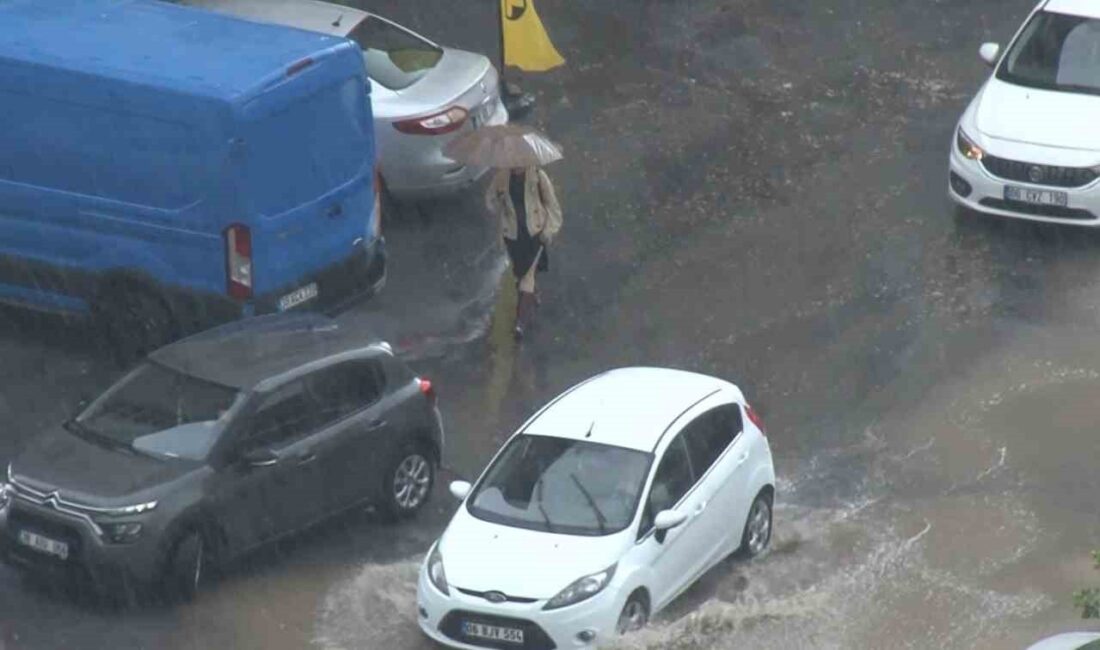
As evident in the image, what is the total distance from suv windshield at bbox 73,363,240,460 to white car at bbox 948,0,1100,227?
796cm

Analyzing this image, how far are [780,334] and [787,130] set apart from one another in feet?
14.6

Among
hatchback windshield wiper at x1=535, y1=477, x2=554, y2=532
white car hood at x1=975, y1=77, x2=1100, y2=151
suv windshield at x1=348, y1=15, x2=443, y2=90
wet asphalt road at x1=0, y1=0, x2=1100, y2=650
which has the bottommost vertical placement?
wet asphalt road at x1=0, y1=0, x2=1100, y2=650

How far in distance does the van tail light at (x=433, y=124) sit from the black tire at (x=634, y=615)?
6.82m

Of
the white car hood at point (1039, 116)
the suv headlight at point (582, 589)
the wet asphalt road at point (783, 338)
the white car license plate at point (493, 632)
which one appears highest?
the suv headlight at point (582, 589)

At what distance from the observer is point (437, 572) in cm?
1302

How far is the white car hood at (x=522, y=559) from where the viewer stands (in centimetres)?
1274

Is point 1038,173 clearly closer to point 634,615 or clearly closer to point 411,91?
point 411,91

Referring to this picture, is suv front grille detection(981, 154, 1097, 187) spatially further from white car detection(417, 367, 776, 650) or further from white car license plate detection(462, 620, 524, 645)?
white car license plate detection(462, 620, 524, 645)

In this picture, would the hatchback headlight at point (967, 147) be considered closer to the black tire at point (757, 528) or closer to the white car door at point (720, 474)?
the black tire at point (757, 528)

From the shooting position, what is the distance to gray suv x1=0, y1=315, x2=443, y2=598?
13.2 m

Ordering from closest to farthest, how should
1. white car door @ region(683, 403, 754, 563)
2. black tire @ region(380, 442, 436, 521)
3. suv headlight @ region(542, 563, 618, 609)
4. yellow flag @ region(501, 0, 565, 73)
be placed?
suv headlight @ region(542, 563, 618, 609) → white car door @ region(683, 403, 754, 563) → black tire @ region(380, 442, 436, 521) → yellow flag @ region(501, 0, 565, 73)

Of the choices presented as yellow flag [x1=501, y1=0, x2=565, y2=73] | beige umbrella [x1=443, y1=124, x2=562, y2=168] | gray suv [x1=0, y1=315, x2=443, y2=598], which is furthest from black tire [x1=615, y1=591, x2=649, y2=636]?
yellow flag [x1=501, y1=0, x2=565, y2=73]

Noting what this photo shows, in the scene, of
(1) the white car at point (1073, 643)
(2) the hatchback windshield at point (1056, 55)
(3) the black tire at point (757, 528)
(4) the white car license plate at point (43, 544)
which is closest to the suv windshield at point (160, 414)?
(4) the white car license plate at point (43, 544)

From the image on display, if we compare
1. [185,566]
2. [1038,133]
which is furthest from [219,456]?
[1038,133]
